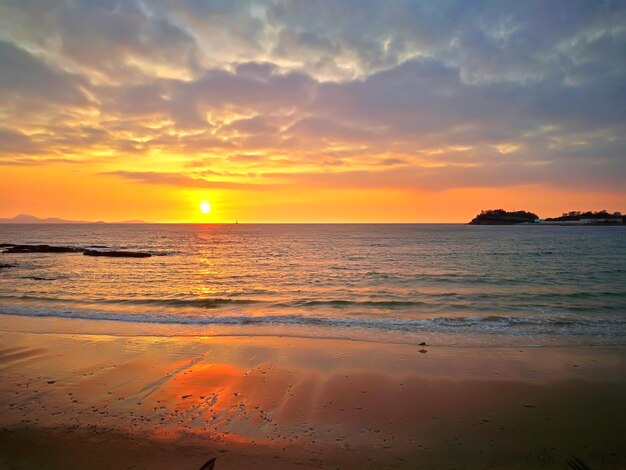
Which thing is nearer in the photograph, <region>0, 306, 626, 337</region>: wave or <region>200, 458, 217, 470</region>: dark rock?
<region>200, 458, 217, 470</region>: dark rock

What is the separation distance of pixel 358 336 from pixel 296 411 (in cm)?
669

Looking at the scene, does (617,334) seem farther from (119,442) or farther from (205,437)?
(119,442)

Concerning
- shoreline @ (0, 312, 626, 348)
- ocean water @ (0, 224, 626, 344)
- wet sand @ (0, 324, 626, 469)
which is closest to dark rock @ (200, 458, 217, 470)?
wet sand @ (0, 324, 626, 469)

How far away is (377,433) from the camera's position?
6.76 metres

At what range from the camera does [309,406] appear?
26.0 feet

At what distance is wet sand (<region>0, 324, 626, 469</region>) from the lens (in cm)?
605

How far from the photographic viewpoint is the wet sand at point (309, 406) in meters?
6.05

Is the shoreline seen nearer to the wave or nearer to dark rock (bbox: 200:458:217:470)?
the wave

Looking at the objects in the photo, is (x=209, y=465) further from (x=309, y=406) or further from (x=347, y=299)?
(x=347, y=299)

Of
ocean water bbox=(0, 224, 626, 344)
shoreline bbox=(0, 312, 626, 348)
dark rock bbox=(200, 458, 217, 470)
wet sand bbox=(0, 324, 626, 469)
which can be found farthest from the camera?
ocean water bbox=(0, 224, 626, 344)

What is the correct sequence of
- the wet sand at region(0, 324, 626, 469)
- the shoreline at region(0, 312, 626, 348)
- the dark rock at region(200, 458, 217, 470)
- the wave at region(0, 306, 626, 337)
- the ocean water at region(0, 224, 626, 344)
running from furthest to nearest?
the ocean water at region(0, 224, 626, 344), the wave at region(0, 306, 626, 337), the shoreline at region(0, 312, 626, 348), the wet sand at region(0, 324, 626, 469), the dark rock at region(200, 458, 217, 470)

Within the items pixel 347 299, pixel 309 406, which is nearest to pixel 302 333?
pixel 309 406

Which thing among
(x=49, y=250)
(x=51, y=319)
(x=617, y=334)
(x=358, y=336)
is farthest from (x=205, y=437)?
(x=49, y=250)

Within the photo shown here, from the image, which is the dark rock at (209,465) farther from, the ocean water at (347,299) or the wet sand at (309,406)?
the ocean water at (347,299)
